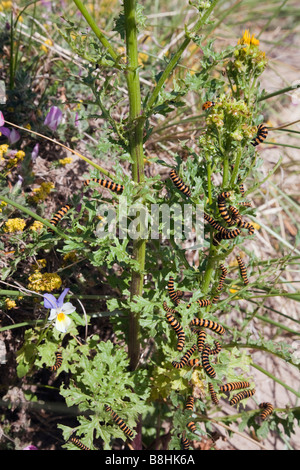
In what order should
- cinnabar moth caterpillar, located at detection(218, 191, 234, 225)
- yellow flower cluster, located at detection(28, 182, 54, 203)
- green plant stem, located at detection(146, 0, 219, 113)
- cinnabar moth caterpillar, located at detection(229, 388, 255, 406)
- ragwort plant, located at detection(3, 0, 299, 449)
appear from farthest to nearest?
yellow flower cluster, located at detection(28, 182, 54, 203) → cinnabar moth caterpillar, located at detection(229, 388, 255, 406) → cinnabar moth caterpillar, located at detection(218, 191, 234, 225) → ragwort plant, located at detection(3, 0, 299, 449) → green plant stem, located at detection(146, 0, 219, 113)

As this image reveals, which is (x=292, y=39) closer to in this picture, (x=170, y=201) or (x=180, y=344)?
(x=170, y=201)

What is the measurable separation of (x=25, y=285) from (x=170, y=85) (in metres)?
2.45

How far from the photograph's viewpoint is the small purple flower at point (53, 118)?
3.34m

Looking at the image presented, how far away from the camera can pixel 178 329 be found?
96.6 inches

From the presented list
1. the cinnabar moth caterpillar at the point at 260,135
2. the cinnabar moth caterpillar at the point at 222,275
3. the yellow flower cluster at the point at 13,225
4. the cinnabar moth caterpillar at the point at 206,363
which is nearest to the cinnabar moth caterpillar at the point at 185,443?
the cinnabar moth caterpillar at the point at 206,363

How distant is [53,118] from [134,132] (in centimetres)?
134

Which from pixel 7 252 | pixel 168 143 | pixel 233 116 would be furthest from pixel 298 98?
pixel 7 252

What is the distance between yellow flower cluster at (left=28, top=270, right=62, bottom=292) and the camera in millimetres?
2738

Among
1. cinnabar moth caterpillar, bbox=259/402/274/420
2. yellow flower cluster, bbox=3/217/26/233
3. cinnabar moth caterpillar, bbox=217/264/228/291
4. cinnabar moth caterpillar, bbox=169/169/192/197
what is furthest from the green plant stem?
cinnabar moth caterpillar, bbox=259/402/274/420

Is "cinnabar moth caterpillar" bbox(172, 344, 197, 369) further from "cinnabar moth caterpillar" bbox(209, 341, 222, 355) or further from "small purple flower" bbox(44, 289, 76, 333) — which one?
"small purple flower" bbox(44, 289, 76, 333)

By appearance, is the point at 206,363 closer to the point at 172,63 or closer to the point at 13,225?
the point at 13,225

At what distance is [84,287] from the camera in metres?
3.19

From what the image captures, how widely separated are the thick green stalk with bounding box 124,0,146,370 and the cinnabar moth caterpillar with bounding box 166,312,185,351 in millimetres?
245

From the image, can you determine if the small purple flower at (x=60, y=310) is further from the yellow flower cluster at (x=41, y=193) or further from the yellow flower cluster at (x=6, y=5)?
the yellow flower cluster at (x=6, y=5)
